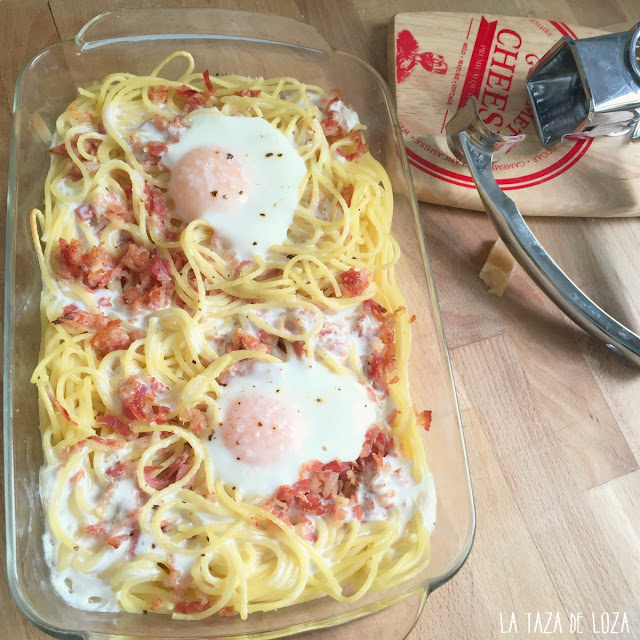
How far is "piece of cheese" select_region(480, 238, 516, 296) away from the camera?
2.29 meters

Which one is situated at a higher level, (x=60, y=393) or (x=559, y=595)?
(x=60, y=393)

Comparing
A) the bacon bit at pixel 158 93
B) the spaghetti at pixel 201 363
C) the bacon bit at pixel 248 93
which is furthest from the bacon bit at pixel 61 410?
the bacon bit at pixel 248 93

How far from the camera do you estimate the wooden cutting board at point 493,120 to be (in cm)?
238

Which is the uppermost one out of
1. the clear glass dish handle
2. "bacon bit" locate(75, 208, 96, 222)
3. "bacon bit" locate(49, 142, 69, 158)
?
the clear glass dish handle

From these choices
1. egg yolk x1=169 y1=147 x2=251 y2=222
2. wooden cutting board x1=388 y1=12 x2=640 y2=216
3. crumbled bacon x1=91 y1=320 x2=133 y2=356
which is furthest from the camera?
wooden cutting board x1=388 y1=12 x2=640 y2=216

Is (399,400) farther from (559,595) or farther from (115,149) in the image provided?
(115,149)

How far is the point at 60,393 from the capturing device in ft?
5.83

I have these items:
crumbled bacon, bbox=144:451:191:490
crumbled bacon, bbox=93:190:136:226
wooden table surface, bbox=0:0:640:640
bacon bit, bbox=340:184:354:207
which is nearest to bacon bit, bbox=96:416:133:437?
crumbled bacon, bbox=144:451:191:490

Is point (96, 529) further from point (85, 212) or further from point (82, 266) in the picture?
point (85, 212)

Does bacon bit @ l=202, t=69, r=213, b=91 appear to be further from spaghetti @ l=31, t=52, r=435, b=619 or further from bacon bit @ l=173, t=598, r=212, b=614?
bacon bit @ l=173, t=598, r=212, b=614

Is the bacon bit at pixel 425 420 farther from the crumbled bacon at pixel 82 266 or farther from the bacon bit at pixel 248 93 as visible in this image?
the bacon bit at pixel 248 93

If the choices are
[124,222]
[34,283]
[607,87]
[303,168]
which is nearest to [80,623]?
[34,283]

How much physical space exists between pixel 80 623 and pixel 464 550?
0.99m

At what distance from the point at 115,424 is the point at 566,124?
186 centimetres
